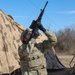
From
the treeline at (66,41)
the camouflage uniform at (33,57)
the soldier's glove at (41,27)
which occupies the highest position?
the treeline at (66,41)

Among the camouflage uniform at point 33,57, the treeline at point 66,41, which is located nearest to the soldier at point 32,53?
the camouflage uniform at point 33,57

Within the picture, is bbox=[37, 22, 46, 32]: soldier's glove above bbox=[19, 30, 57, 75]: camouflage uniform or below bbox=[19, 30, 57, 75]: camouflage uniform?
above

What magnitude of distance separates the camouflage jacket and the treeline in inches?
877

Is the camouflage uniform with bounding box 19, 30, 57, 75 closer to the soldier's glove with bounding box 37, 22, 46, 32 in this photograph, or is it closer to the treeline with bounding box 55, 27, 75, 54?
the soldier's glove with bounding box 37, 22, 46, 32

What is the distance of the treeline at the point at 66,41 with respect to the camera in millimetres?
29106

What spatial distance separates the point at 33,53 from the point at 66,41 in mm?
25508

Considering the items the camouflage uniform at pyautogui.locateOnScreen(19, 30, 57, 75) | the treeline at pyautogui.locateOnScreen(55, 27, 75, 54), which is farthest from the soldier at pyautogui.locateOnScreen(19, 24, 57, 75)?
the treeline at pyautogui.locateOnScreen(55, 27, 75, 54)

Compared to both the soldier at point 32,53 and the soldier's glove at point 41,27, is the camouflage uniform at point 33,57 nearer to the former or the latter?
the soldier at point 32,53

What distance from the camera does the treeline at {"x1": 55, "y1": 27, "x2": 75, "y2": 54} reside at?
29106mm

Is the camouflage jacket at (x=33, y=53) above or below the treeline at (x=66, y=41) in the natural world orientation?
below

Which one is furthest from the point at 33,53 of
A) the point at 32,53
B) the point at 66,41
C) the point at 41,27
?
the point at 66,41

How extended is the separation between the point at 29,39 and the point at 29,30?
0.53ft

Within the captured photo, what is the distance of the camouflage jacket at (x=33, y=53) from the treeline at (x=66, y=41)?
22277 millimetres

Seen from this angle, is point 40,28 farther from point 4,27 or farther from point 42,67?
point 4,27
